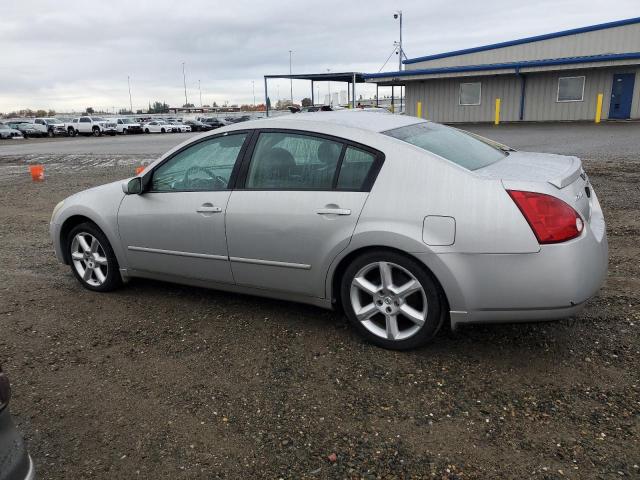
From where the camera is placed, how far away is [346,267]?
144 inches

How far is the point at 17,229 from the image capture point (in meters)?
7.91

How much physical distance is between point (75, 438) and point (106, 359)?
0.90 meters

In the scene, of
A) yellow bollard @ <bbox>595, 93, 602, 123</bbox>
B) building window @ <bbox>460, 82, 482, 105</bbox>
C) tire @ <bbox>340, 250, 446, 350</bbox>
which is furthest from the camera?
building window @ <bbox>460, 82, 482, 105</bbox>

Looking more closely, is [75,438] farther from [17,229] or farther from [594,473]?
[17,229]

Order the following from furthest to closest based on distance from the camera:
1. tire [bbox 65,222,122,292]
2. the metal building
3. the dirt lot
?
the metal building → tire [bbox 65,222,122,292] → the dirt lot

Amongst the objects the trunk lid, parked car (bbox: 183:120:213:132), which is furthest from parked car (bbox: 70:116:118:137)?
the trunk lid

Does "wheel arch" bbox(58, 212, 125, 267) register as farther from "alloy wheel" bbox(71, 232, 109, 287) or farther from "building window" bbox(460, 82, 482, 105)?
"building window" bbox(460, 82, 482, 105)

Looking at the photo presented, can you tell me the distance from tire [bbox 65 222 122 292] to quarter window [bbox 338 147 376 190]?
2.38 m

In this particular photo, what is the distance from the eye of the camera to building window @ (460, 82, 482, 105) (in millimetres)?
28688

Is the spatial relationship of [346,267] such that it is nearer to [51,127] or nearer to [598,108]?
[598,108]

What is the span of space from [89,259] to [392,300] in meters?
2.96

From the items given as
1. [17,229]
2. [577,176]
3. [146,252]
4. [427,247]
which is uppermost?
[577,176]

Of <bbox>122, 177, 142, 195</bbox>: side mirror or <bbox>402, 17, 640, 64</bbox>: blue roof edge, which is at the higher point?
<bbox>402, 17, 640, 64</bbox>: blue roof edge

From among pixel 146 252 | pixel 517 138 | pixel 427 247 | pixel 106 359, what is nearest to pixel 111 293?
pixel 146 252
